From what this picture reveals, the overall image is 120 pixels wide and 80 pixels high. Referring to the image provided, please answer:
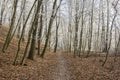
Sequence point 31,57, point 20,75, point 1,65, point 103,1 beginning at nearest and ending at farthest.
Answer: point 20,75 < point 1,65 < point 31,57 < point 103,1

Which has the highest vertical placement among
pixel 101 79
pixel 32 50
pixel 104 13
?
pixel 104 13

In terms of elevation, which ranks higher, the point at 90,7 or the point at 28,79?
the point at 90,7

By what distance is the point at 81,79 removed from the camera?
1392 centimetres

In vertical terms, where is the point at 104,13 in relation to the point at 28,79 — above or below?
above

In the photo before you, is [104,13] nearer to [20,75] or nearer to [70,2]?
[70,2]

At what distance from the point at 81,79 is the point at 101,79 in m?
1.45

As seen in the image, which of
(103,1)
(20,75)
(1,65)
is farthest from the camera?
(103,1)

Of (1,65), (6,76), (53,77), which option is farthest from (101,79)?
(1,65)

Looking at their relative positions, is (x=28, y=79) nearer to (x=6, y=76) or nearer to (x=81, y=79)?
(x=6, y=76)

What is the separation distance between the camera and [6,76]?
12617 millimetres

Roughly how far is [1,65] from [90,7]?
2495 centimetres

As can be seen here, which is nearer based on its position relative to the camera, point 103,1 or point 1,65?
point 1,65

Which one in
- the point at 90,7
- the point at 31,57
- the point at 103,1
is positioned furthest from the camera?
the point at 103,1

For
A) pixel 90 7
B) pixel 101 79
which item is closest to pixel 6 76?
pixel 101 79
